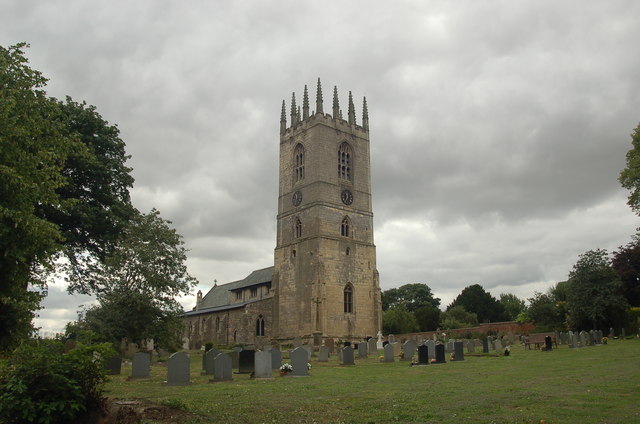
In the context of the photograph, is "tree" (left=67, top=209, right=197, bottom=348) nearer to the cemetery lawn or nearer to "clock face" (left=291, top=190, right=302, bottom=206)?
the cemetery lawn

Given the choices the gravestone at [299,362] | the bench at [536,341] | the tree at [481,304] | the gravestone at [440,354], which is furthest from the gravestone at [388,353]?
the tree at [481,304]

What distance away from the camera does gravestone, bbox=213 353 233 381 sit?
1856 centimetres

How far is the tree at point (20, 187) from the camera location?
12.9m

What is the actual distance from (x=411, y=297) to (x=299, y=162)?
153ft

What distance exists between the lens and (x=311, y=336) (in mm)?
50562

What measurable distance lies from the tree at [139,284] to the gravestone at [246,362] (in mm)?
11476

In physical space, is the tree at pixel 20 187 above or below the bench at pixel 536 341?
above

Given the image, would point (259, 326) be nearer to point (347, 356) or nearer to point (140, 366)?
point (347, 356)

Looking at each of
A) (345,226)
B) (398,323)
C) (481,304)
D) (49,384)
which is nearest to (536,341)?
(345,226)

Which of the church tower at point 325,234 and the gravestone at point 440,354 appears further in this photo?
the church tower at point 325,234

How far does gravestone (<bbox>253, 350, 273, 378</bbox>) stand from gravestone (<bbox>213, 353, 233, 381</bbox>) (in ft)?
3.07

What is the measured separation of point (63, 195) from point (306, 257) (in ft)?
91.9

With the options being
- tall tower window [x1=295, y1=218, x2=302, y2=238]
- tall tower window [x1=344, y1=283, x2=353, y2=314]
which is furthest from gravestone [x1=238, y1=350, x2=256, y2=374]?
tall tower window [x1=295, y1=218, x2=302, y2=238]

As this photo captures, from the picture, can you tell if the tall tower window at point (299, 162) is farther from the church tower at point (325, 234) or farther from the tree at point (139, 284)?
the tree at point (139, 284)
